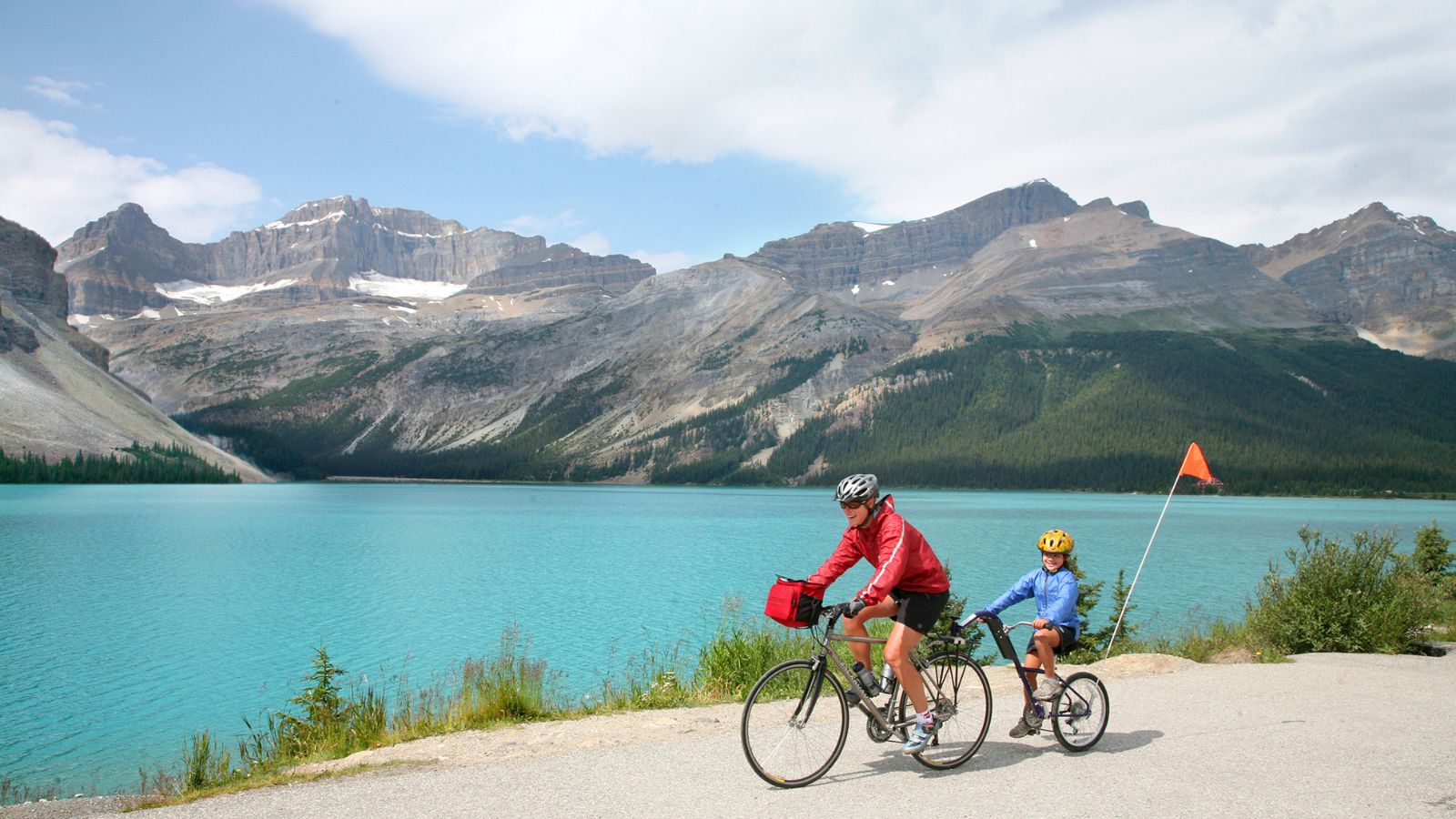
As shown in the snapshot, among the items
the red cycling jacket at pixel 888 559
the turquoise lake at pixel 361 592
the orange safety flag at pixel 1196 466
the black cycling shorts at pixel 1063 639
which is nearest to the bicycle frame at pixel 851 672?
the red cycling jacket at pixel 888 559

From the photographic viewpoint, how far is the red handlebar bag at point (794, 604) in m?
8.05

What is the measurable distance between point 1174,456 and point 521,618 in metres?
180

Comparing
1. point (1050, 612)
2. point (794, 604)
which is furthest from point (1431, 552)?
point (794, 604)

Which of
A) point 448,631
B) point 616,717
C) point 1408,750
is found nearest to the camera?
point 1408,750

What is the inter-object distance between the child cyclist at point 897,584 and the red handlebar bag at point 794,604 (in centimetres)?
24

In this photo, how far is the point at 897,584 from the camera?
8.67 m

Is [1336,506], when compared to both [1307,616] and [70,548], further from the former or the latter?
[70,548]

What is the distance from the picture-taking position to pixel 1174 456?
181 m

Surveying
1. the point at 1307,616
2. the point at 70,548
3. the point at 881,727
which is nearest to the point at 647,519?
the point at 70,548

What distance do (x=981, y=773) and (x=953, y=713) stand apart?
2.10ft

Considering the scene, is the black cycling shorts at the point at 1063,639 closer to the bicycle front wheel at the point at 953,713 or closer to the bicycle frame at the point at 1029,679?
the bicycle frame at the point at 1029,679

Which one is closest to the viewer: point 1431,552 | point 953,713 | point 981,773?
point 981,773

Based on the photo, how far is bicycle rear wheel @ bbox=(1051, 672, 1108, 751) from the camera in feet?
32.0

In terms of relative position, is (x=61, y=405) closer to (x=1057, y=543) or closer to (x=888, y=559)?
(x=888, y=559)
